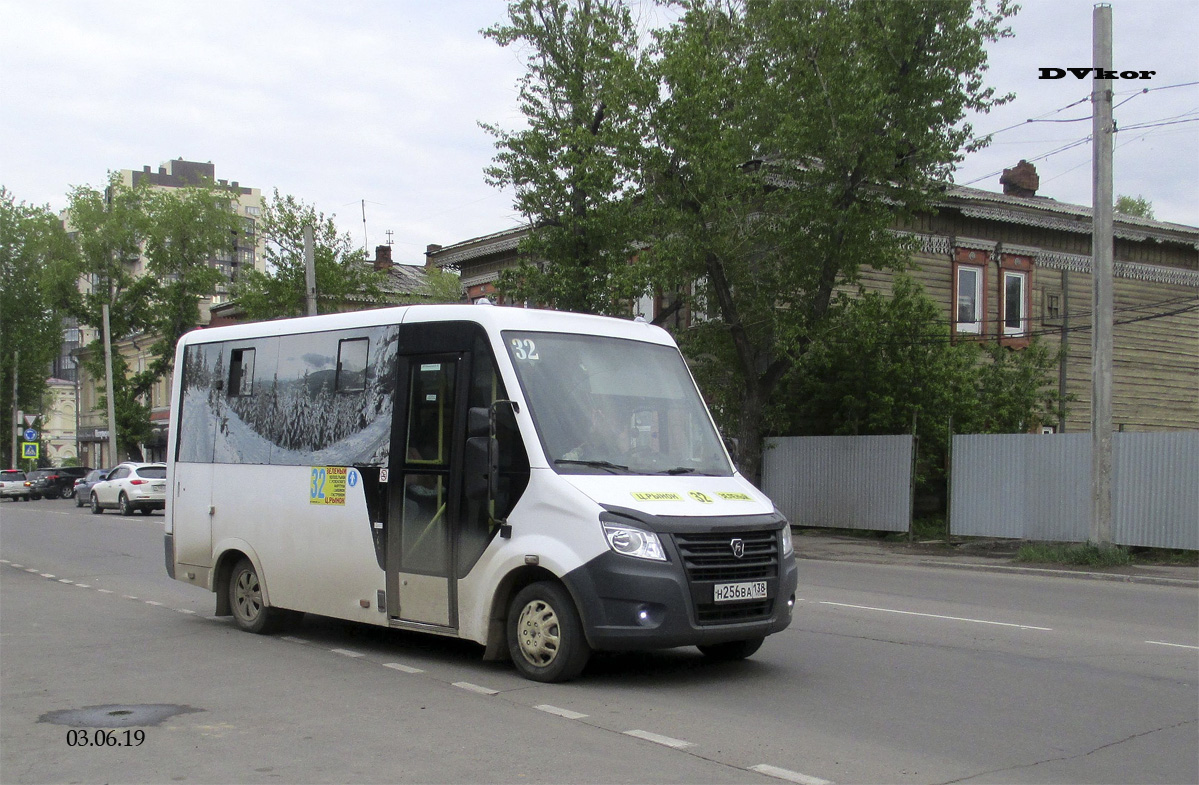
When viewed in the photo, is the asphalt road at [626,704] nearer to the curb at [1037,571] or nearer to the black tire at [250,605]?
→ the black tire at [250,605]

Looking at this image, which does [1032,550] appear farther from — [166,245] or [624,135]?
[166,245]

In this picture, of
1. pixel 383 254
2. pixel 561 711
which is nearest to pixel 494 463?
pixel 561 711

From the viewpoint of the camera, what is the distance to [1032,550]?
1939cm

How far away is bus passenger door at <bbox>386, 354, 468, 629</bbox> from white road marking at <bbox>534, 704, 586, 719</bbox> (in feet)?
5.11

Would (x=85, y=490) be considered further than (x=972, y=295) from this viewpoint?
Yes

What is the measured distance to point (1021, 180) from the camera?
38.3m

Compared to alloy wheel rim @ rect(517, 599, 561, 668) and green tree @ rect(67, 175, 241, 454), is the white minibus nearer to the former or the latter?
alloy wheel rim @ rect(517, 599, 561, 668)

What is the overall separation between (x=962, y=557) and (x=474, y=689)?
48.3ft

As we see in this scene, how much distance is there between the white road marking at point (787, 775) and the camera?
5.47 meters

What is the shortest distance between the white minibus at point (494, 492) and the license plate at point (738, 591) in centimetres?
2

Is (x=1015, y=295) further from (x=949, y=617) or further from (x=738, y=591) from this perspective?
(x=738, y=591)

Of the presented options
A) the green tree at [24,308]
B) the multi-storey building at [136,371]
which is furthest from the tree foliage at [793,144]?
the green tree at [24,308]

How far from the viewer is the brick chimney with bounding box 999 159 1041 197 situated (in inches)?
1505

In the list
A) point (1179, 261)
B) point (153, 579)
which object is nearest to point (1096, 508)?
point (153, 579)
